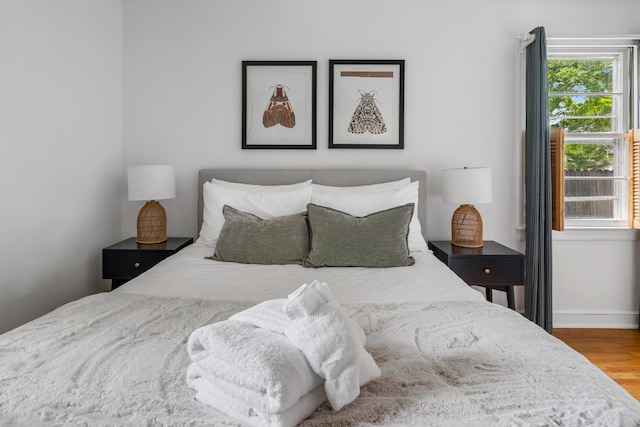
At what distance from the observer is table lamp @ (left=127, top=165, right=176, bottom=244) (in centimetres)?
296

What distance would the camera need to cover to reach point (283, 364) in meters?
0.90

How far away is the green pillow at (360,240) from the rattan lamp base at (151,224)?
1182 millimetres

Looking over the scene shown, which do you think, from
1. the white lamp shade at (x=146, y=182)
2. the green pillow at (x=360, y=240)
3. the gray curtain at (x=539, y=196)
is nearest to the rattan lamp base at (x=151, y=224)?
the white lamp shade at (x=146, y=182)

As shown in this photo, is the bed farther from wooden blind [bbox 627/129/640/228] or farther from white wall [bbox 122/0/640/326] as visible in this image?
wooden blind [bbox 627/129/640/228]

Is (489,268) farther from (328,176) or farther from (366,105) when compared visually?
(366,105)

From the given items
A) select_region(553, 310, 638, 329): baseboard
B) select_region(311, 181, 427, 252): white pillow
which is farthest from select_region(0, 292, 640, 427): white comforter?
select_region(553, 310, 638, 329): baseboard

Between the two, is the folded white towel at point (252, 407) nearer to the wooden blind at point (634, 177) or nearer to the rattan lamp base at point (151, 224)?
the rattan lamp base at point (151, 224)

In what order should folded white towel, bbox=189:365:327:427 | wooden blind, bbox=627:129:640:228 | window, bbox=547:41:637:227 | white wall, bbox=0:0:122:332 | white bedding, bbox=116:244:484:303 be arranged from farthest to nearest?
window, bbox=547:41:637:227
wooden blind, bbox=627:129:640:228
white wall, bbox=0:0:122:332
white bedding, bbox=116:244:484:303
folded white towel, bbox=189:365:327:427

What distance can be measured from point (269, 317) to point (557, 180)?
9.27ft

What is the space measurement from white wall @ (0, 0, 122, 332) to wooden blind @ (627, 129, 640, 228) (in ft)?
12.7

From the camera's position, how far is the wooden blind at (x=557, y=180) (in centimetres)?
317

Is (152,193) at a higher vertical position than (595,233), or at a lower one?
higher

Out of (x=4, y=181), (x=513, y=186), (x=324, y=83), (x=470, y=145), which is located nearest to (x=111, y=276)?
(x=4, y=181)

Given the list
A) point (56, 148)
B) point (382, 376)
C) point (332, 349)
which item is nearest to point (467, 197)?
point (382, 376)
